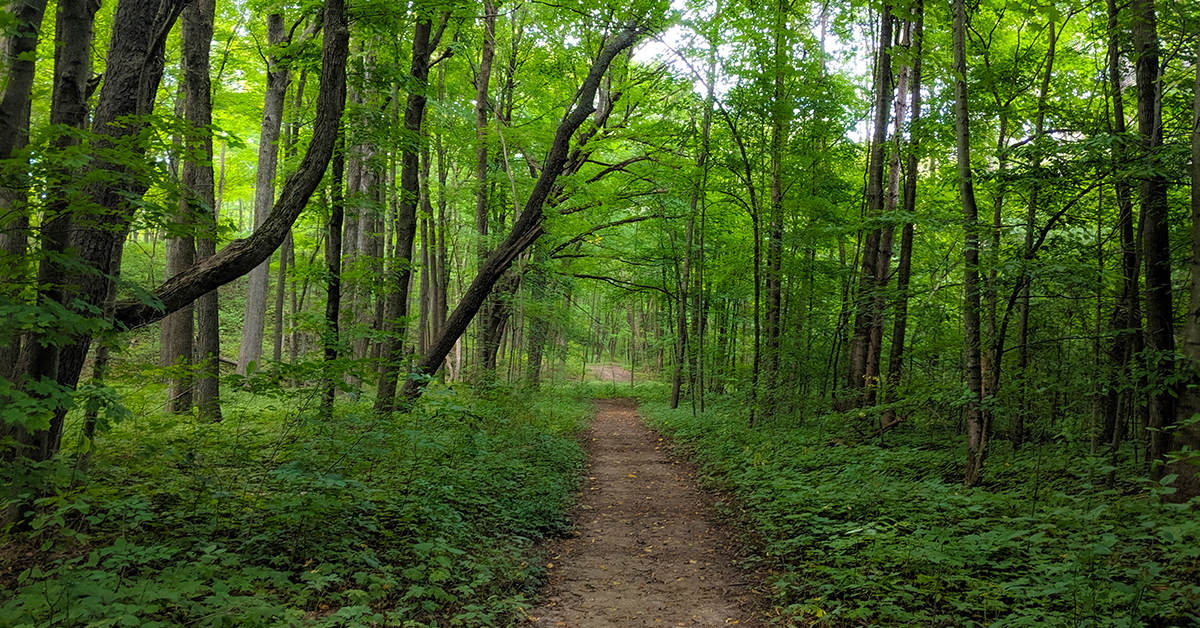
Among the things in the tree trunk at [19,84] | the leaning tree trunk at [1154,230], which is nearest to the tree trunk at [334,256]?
the tree trunk at [19,84]

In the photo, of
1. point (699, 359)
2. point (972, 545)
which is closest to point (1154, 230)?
point (972, 545)

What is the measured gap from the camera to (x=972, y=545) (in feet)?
15.2

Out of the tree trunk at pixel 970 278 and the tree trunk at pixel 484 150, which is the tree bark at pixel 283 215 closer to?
the tree trunk at pixel 484 150

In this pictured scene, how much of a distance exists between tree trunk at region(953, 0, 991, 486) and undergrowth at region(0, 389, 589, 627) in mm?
4708

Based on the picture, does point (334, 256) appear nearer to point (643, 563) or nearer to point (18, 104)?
point (18, 104)

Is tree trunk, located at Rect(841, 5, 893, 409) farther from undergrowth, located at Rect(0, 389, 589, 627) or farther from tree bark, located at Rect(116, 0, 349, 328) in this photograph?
tree bark, located at Rect(116, 0, 349, 328)

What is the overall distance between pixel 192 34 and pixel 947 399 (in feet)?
36.4

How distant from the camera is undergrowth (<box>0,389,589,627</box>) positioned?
10.8 feet

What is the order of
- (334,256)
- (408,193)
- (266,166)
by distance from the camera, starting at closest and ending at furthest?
(334,256)
(408,193)
(266,166)

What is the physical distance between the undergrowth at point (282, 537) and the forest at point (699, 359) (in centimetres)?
4

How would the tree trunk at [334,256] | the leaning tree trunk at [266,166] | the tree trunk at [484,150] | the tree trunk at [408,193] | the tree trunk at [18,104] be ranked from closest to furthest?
the tree trunk at [18,104], the tree trunk at [334,256], the tree trunk at [408,193], the leaning tree trunk at [266,166], the tree trunk at [484,150]

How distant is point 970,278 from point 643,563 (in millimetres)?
4496

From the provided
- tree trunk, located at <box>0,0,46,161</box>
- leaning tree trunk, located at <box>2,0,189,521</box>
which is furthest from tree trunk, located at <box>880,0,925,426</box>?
tree trunk, located at <box>0,0,46,161</box>

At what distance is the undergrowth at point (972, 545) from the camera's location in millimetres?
3621
